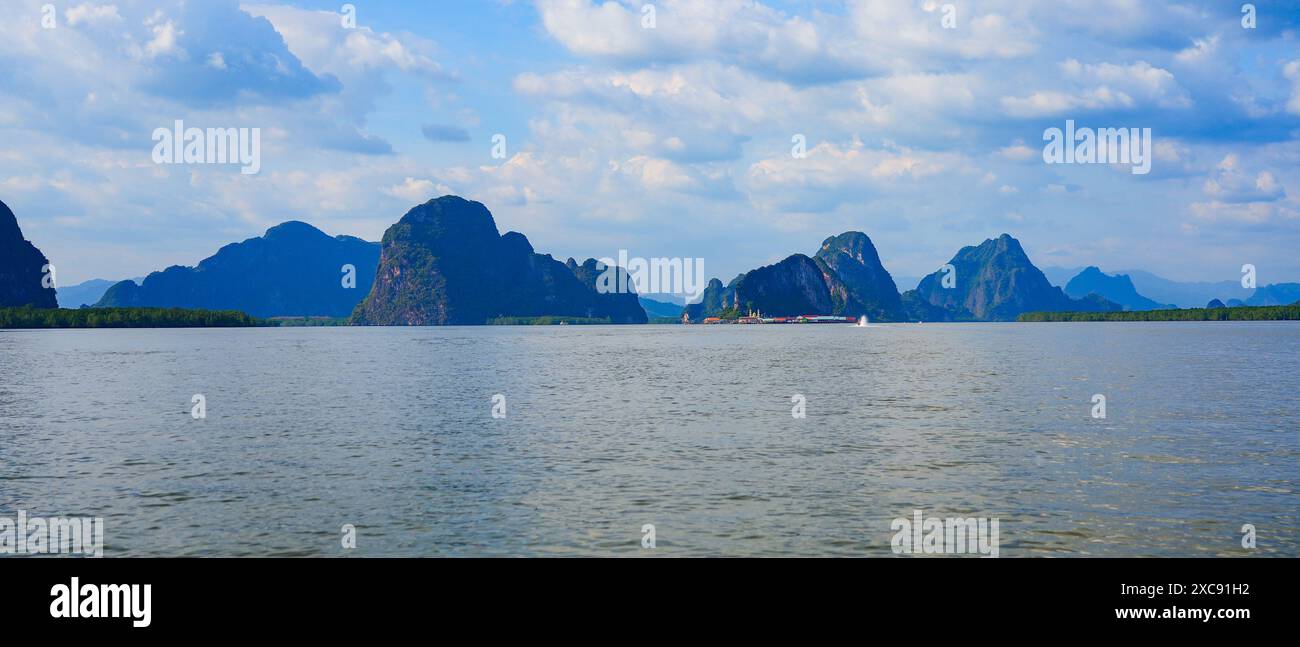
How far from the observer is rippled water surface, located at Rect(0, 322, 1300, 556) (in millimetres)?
25109

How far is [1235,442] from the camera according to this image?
139 ft

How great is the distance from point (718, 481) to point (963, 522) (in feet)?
30.6

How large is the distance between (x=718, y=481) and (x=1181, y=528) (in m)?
14.5

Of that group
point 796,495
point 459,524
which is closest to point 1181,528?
point 796,495

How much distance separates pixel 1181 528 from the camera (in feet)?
83.8

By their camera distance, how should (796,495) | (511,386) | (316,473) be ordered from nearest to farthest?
(796,495) → (316,473) → (511,386)

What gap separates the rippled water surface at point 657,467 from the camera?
82.4ft

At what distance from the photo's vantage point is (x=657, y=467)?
36031mm

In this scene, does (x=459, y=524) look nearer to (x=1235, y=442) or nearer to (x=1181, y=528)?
(x=1181, y=528)

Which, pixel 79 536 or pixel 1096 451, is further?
pixel 1096 451
